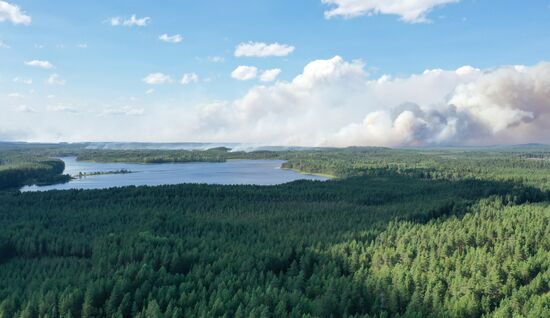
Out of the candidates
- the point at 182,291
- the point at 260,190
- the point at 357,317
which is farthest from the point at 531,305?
the point at 260,190

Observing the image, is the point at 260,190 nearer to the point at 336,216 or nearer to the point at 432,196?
the point at 336,216

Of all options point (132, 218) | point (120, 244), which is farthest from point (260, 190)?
point (120, 244)

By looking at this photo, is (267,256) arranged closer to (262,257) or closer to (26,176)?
(262,257)

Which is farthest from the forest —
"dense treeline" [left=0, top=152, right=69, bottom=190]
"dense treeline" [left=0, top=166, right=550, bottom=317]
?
"dense treeline" [left=0, top=152, right=69, bottom=190]

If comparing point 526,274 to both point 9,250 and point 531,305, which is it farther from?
point 9,250

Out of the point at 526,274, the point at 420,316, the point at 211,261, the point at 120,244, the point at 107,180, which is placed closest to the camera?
the point at 420,316

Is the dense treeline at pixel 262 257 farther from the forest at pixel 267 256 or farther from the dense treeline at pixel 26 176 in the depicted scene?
the dense treeline at pixel 26 176

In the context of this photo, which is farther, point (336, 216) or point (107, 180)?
point (107, 180)

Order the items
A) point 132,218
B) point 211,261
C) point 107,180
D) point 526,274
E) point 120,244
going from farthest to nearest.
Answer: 1. point 107,180
2. point 132,218
3. point 120,244
4. point 211,261
5. point 526,274

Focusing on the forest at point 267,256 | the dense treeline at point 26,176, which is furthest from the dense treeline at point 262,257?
the dense treeline at point 26,176
